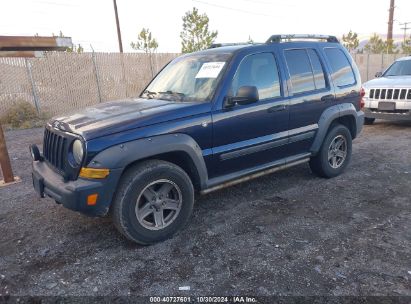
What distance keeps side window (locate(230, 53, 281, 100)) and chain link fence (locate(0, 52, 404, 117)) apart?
290 inches

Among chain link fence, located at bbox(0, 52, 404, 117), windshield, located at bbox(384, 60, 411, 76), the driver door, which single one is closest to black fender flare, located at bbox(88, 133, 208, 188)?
the driver door

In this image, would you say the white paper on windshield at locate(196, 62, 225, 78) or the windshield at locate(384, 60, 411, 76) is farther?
the windshield at locate(384, 60, 411, 76)

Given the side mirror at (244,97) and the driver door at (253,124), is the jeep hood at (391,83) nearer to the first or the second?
the driver door at (253,124)

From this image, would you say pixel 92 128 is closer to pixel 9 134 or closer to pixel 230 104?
pixel 230 104

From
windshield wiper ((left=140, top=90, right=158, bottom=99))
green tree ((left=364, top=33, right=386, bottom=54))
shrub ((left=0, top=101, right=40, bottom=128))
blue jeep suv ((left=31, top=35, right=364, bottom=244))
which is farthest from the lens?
green tree ((left=364, top=33, right=386, bottom=54))

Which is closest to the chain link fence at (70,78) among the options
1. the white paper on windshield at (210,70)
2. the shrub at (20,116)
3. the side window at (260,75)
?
the shrub at (20,116)

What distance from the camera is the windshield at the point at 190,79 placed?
3.75 m

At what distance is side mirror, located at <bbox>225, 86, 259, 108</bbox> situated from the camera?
3.48 meters

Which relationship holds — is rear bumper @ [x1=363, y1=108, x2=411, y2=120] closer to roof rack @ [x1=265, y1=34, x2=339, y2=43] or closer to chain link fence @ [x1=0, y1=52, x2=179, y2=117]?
roof rack @ [x1=265, y1=34, x2=339, y2=43]

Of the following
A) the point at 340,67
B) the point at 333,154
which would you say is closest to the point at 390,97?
the point at 340,67

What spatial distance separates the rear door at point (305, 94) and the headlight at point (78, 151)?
256cm

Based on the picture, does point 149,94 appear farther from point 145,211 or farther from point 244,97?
point 145,211

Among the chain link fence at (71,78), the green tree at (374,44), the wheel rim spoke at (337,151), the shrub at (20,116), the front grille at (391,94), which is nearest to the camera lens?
the wheel rim spoke at (337,151)

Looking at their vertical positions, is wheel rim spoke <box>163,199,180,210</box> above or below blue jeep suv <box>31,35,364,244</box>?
below
